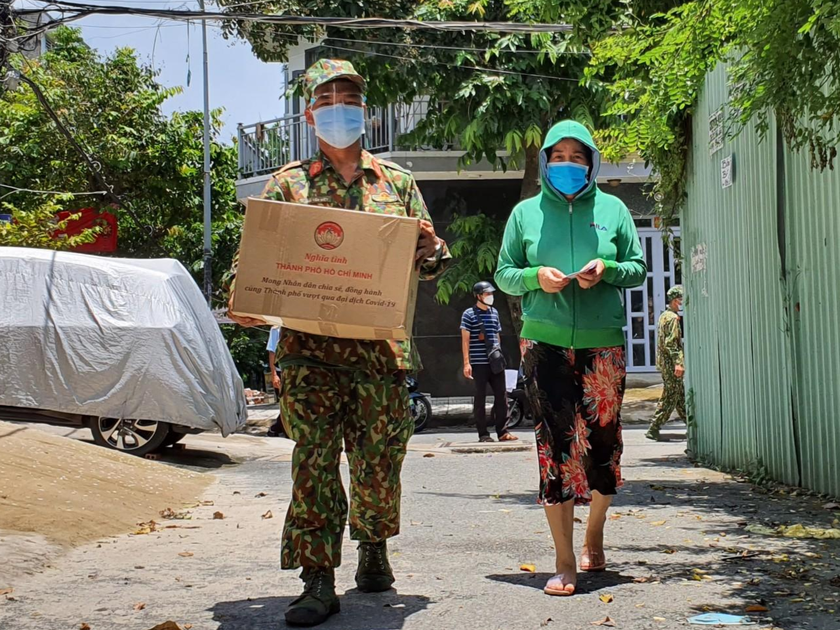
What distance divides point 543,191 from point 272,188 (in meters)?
1.27

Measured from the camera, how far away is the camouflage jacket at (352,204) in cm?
468

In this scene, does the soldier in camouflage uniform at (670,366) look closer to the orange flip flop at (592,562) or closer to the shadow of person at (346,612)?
the orange flip flop at (592,562)

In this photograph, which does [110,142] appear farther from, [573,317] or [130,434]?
[573,317]

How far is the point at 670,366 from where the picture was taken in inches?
549

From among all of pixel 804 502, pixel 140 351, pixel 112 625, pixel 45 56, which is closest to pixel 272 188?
pixel 112 625

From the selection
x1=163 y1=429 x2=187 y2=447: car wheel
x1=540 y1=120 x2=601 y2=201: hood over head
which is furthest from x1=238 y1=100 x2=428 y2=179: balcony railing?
x1=540 y1=120 x2=601 y2=201: hood over head

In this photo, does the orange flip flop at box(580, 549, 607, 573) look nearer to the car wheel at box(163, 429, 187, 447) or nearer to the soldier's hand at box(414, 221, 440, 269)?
the soldier's hand at box(414, 221, 440, 269)

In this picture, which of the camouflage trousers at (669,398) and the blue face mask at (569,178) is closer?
the blue face mask at (569,178)

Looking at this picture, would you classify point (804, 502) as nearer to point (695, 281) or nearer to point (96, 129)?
point (695, 281)

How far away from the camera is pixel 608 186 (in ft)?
74.5

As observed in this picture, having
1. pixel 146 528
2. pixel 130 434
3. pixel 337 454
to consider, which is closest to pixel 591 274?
pixel 337 454

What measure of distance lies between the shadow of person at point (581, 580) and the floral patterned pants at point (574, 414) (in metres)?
0.36

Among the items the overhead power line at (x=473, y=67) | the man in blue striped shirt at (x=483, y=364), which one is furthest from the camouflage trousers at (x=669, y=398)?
the overhead power line at (x=473, y=67)

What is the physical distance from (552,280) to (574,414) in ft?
2.02
